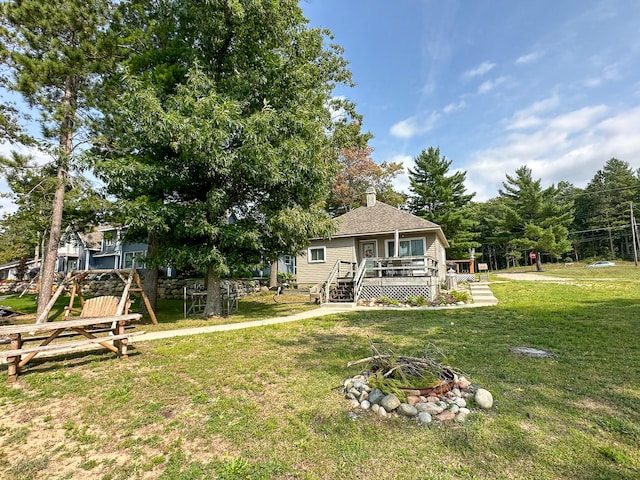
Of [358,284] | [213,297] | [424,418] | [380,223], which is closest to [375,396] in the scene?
[424,418]

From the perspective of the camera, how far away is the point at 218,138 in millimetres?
8781

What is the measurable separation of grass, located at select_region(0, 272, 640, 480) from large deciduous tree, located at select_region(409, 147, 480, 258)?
28.7 metres

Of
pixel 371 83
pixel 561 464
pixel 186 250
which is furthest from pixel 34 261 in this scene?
pixel 561 464

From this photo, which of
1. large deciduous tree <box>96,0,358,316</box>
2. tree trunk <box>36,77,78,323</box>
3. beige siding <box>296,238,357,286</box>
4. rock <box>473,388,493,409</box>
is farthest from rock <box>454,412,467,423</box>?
beige siding <box>296,238,357,286</box>

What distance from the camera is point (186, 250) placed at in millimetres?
9930

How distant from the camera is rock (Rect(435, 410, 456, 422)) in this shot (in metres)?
3.27

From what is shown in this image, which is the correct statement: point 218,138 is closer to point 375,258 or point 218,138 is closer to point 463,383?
point 463,383

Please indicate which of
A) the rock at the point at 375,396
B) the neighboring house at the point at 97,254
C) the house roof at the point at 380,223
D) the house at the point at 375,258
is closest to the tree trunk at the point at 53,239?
the house at the point at 375,258

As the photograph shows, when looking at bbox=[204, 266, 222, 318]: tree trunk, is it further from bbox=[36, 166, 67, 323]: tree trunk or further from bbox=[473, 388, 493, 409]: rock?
bbox=[473, 388, 493, 409]: rock

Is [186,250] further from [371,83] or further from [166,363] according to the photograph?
[371,83]

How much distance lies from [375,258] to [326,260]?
435 cm

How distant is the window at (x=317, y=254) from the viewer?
61.7ft

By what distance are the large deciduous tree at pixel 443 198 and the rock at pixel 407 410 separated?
32.4 meters

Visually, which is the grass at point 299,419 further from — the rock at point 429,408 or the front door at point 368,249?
the front door at point 368,249
